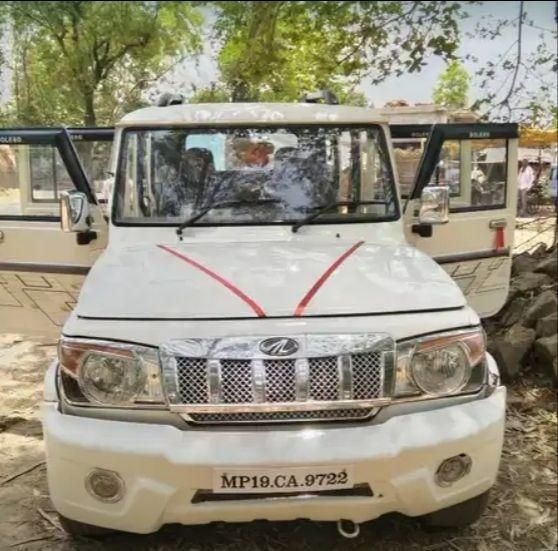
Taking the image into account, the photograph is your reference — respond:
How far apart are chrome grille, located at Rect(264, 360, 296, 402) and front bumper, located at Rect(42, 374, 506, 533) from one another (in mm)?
107

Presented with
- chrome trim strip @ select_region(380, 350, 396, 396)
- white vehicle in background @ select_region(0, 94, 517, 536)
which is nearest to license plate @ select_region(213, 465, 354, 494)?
white vehicle in background @ select_region(0, 94, 517, 536)

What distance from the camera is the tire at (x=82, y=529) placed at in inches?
108

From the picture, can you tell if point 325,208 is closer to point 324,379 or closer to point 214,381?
point 324,379

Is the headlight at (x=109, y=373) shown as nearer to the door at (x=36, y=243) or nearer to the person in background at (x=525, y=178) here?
the door at (x=36, y=243)

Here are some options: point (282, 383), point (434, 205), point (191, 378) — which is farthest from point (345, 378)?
point (434, 205)

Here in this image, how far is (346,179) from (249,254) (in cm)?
82

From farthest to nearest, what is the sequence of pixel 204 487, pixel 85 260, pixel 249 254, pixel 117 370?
pixel 85 260
pixel 249 254
pixel 117 370
pixel 204 487

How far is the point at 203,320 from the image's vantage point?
251cm

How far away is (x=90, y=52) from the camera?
4758 millimetres

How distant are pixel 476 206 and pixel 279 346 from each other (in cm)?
218

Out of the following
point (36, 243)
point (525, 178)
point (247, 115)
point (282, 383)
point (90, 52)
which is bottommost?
point (282, 383)

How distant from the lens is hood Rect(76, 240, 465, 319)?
2592 millimetres

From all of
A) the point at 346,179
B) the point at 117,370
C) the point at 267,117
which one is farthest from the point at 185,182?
the point at 117,370

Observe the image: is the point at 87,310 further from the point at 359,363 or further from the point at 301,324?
the point at 359,363
